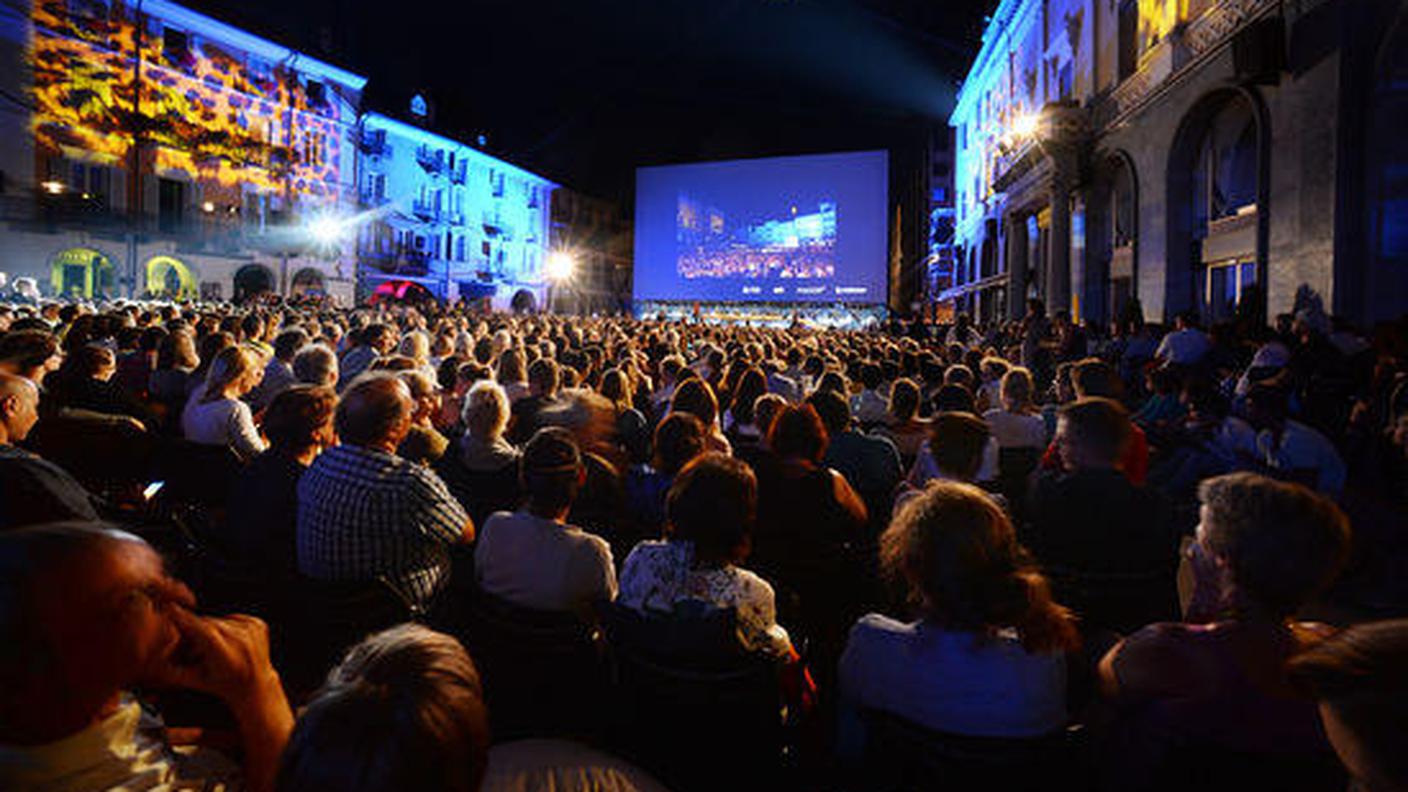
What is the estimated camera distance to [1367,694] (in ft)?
4.52

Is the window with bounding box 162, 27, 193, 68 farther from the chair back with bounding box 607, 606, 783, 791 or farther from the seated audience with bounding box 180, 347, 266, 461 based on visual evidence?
the chair back with bounding box 607, 606, 783, 791

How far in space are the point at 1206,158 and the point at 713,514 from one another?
1577cm

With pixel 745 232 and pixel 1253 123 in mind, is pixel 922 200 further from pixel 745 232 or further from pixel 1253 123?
pixel 1253 123

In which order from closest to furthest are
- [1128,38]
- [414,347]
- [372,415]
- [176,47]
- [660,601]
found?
[660,601] → [372,415] → [414,347] → [1128,38] → [176,47]

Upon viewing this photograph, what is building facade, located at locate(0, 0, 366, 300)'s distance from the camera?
28031 mm

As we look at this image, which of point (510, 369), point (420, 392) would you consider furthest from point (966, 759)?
point (510, 369)

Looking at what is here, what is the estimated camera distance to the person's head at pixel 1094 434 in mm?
3906

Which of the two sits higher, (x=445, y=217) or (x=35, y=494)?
(x=445, y=217)

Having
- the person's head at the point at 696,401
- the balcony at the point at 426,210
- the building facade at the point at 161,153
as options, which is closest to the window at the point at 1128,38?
the person's head at the point at 696,401

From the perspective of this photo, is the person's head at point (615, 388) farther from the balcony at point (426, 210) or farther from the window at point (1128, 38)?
the balcony at point (426, 210)

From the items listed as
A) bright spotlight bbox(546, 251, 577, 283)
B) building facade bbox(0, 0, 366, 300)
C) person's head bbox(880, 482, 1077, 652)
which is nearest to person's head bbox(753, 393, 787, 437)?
person's head bbox(880, 482, 1077, 652)

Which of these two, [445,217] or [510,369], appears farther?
[445,217]

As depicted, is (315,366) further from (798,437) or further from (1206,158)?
(1206,158)

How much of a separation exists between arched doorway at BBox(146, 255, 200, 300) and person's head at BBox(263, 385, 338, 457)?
1321 inches
